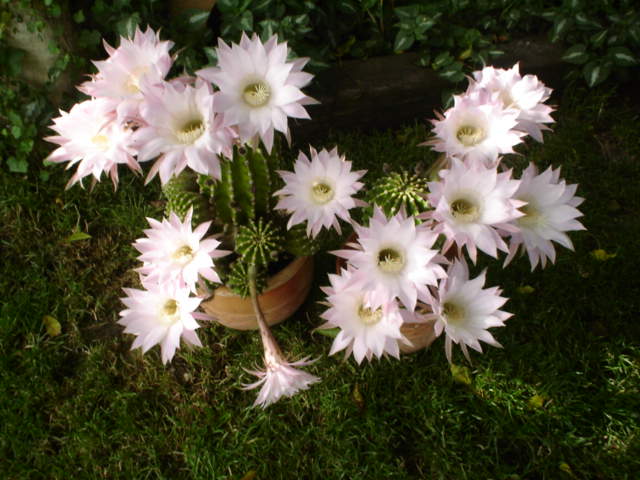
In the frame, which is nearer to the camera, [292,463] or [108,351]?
[292,463]

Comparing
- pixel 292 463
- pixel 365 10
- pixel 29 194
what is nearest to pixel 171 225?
pixel 292 463

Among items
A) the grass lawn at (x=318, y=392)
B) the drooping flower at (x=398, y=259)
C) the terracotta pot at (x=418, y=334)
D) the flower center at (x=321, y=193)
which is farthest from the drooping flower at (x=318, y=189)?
the grass lawn at (x=318, y=392)

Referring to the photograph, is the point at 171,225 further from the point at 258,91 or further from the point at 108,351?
the point at 108,351

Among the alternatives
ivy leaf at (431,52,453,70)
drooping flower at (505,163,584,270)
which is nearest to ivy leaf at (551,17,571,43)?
ivy leaf at (431,52,453,70)

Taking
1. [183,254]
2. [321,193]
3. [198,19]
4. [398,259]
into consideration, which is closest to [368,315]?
[398,259]

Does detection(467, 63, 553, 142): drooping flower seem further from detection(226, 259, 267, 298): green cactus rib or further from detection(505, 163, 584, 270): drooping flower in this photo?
detection(226, 259, 267, 298): green cactus rib
